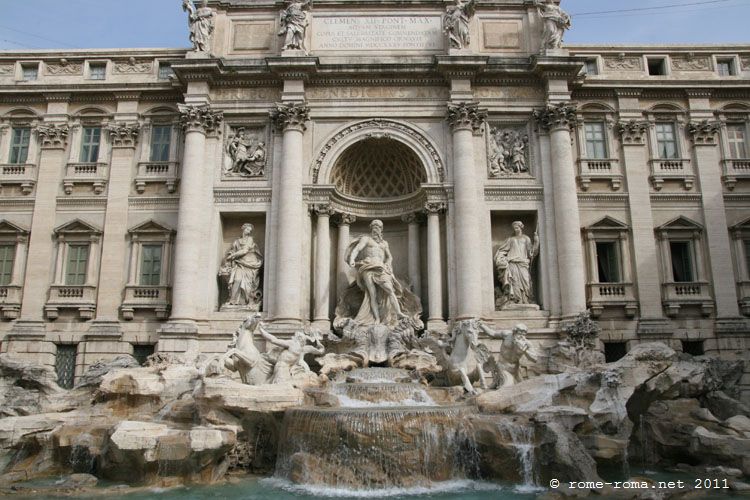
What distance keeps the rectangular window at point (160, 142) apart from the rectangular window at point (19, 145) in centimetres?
512

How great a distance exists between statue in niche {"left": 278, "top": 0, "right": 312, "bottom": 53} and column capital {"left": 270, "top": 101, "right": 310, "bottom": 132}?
87.2 inches

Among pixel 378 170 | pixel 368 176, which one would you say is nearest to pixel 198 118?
pixel 368 176

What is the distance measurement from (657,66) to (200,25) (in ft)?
60.2

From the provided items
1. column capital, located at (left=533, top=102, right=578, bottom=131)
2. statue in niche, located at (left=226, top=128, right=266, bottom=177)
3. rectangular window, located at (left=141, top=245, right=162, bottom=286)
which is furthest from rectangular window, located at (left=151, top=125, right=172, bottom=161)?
column capital, located at (left=533, top=102, right=578, bottom=131)

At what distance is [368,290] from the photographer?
20.3m

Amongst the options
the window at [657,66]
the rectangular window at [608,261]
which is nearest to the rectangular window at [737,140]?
the window at [657,66]

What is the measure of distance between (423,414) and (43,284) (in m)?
16.4

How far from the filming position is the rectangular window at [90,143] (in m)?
23.3

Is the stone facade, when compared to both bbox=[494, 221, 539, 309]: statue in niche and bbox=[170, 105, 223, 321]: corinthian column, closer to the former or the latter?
bbox=[170, 105, 223, 321]: corinthian column

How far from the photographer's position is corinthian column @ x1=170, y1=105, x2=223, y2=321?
66.5 feet

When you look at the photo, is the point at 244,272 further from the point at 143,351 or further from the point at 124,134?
the point at 124,134

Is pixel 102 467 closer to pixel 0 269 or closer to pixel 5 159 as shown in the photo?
pixel 0 269

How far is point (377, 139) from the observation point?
22250mm

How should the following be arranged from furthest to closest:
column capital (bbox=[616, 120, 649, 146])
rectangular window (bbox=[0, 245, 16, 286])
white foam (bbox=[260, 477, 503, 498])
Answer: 1. column capital (bbox=[616, 120, 649, 146])
2. rectangular window (bbox=[0, 245, 16, 286])
3. white foam (bbox=[260, 477, 503, 498])
